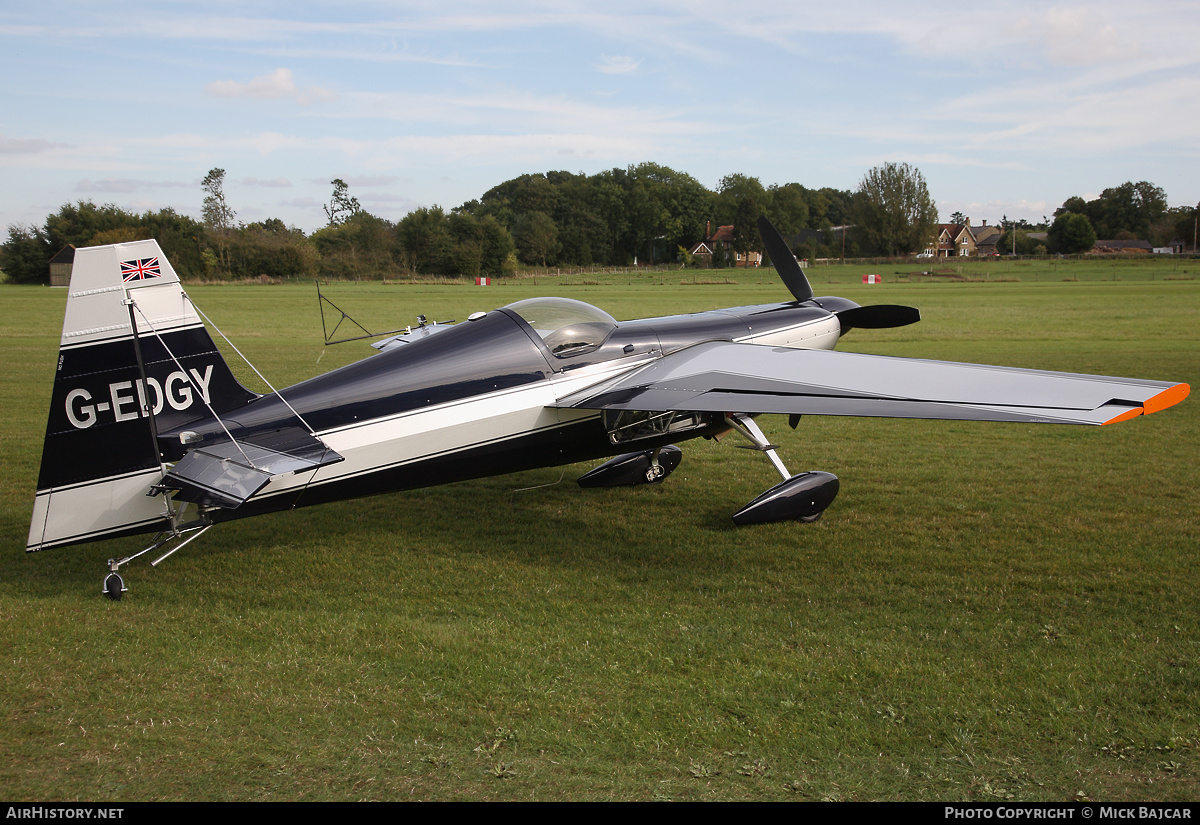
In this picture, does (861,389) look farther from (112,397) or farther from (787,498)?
(112,397)

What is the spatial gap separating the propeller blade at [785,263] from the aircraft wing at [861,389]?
2.40 m

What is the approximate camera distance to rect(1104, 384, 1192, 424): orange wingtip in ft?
16.0

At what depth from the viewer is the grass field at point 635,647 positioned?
359 cm

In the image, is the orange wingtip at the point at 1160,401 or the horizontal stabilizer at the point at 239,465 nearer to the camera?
the orange wingtip at the point at 1160,401

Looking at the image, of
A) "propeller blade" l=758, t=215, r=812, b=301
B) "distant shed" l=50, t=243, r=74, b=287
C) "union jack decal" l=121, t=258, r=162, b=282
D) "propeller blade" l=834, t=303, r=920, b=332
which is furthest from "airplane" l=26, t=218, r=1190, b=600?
"distant shed" l=50, t=243, r=74, b=287

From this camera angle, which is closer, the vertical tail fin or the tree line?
the vertical tail fin

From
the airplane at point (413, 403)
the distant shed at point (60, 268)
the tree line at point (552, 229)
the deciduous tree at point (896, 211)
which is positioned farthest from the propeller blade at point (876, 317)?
the deciduous tree at point (896, 211)

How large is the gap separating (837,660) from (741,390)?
8.15ft

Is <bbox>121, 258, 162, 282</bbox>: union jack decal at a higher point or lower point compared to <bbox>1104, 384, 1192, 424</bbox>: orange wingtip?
higher

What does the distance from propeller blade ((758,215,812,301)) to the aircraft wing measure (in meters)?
2.40

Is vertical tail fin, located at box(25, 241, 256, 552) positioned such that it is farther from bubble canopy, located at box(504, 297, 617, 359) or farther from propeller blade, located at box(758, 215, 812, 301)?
propeller blade, located at box(758, 215, 812, 301)

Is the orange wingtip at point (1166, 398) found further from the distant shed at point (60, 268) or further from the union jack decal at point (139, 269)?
the distant shed at point (60, 268)

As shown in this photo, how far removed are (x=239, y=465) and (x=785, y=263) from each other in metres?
7.11

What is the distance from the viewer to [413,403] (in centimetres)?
626
